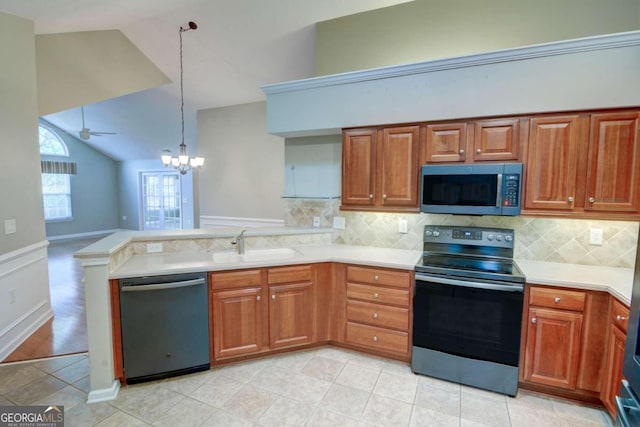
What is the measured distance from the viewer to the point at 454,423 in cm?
209

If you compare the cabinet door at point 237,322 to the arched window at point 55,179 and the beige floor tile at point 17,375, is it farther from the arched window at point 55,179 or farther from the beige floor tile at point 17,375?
the arched window at point 55,179

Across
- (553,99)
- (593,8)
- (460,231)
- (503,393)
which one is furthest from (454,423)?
(593,8)

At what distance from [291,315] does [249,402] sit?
0.78 m

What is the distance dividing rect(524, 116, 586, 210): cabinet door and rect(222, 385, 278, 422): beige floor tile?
2510 mm

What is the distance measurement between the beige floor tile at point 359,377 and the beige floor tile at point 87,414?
5.43 feet

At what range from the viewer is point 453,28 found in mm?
2994

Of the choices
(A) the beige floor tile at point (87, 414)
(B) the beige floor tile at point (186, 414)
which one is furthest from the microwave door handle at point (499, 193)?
(A) the beige floor tile at point (87, 414)

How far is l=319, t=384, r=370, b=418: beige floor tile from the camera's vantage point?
2209 mm

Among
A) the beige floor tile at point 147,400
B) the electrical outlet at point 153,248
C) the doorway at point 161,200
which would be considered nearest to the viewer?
the beige floor tile at point 147,400

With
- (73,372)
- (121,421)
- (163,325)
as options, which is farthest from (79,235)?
(121,421)

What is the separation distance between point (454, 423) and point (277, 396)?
4.07 ft

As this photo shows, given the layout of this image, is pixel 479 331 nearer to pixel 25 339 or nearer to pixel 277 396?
pixel 277 396

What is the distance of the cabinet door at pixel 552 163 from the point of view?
2395 millimetres

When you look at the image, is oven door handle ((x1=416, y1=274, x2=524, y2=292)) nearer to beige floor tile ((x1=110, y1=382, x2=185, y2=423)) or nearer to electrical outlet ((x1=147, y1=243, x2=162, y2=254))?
→ beige floor tile ((x1=110, y1=382, x2=185, y2=423))
